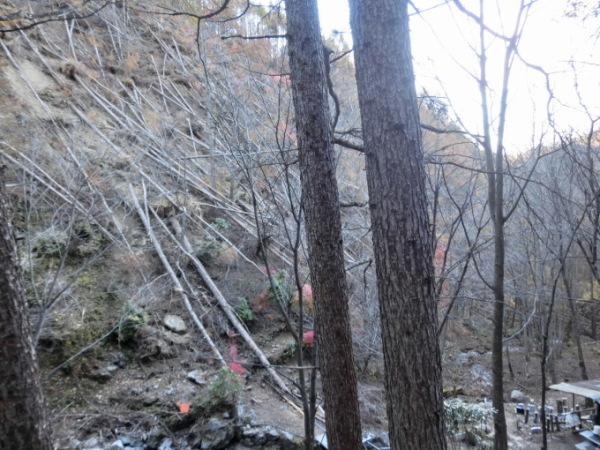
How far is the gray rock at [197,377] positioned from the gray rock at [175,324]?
90 centimetres

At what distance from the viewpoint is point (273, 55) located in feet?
25.0

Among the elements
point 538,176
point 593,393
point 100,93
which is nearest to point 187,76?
point 100,93

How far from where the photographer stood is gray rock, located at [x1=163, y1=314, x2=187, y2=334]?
23.2 feet

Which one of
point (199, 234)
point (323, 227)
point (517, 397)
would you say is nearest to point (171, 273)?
point (199, 234)

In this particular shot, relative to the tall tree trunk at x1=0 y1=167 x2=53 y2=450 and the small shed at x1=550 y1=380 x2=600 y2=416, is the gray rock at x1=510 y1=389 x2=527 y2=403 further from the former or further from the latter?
the tall tree trunk at x1=0 y1=167 x2=53 y2=450

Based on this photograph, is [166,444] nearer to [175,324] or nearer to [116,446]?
[116,446]

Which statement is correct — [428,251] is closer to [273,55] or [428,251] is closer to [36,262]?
[36,262]

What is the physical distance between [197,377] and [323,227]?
4574 millimetres

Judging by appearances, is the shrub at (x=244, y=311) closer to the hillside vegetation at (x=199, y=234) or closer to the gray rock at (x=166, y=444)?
the hillside vegetation at (x=199, y=234)

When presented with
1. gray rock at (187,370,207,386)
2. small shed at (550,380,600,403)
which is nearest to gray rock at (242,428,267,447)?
gray rock at (187,370,207,386)

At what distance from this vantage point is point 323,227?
3.15 metres

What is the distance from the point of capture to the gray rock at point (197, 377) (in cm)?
636

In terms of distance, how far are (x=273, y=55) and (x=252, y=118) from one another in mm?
1498

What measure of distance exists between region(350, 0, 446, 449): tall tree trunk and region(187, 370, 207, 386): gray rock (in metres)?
5.10
